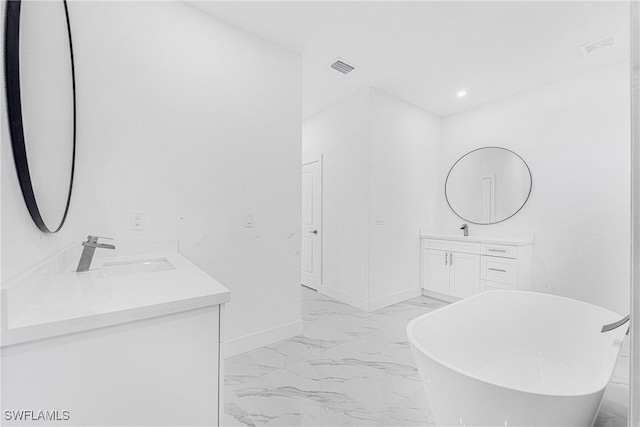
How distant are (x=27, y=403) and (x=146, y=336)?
0.24m

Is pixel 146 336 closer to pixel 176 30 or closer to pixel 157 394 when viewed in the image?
pixel 157 394

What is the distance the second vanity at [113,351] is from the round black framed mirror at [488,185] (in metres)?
3.67

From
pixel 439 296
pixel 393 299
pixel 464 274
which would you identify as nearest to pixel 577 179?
pixel 464 274

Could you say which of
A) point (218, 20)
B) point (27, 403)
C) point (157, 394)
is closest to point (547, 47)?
point (218, 20)

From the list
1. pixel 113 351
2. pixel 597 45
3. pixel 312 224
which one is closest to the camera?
pixel 113 351

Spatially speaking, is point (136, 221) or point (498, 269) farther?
point (498, 269)

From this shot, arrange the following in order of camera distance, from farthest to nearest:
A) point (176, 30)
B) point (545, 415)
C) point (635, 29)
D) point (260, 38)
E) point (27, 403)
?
point (260, 38) < point (176, 30) < point (545, 415) < point (27, 403) < point (635, 29)

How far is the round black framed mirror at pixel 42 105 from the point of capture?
2.85 ft

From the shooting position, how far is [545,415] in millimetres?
1118

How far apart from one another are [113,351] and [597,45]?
3742mm

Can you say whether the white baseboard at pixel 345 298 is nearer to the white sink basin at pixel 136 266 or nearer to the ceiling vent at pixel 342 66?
the white sink basin at pixel 136 266

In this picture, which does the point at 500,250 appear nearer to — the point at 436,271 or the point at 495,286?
the point at 495,286

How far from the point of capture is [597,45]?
8.18 ft

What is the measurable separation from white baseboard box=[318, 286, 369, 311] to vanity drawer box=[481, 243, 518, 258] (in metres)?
1.45
